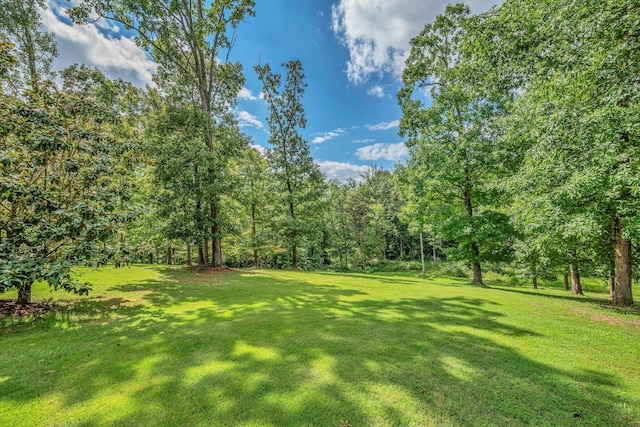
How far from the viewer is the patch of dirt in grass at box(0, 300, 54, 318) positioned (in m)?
5.67

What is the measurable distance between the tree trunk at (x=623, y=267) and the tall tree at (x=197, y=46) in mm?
16158

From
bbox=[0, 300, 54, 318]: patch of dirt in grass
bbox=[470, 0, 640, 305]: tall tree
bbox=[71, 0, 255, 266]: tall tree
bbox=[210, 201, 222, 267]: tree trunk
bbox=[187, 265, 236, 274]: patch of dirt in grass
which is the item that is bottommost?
bbox=[187, 265, 236, 274]: patch of dirt in grass

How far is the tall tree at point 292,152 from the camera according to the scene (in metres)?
19.8

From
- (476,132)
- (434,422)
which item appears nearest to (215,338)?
(434,422)

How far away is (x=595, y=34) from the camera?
4.90m

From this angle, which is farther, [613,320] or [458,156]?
[458,156]

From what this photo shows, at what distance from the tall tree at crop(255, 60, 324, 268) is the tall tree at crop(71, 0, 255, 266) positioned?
3867 millimetres

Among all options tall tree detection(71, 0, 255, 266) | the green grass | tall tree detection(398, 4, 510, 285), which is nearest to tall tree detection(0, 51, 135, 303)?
the green grass

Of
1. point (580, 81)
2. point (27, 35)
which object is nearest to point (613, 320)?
point (580, 81)

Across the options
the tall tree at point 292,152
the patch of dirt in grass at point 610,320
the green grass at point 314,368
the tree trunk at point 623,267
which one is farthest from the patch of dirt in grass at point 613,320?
the tall tree at point 292,152

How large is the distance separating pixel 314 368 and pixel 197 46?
54.0ft

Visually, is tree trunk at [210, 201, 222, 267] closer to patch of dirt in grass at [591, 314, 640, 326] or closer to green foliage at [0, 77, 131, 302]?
green foliage at [0, 77, 131, 302]

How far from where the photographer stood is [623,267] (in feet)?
27.9

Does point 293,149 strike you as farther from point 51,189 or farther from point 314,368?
point 314,368
